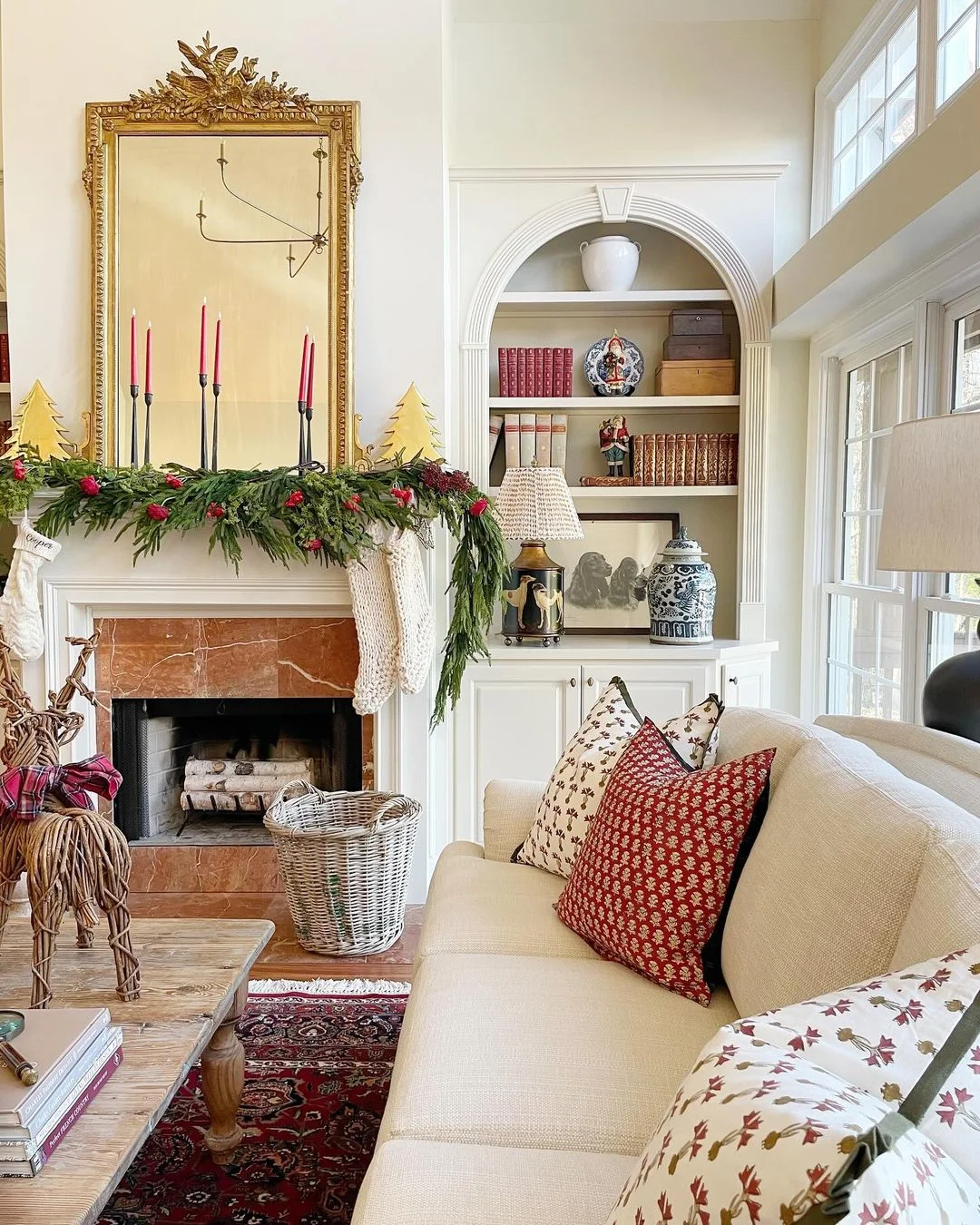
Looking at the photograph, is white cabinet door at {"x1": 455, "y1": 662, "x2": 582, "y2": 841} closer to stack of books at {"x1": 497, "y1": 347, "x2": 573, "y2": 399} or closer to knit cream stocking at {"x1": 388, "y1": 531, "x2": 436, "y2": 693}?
knit cream stocking at {"x1": 388, "y1": 531, "x2": 436, "y2": 693}

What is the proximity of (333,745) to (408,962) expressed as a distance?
929 mm

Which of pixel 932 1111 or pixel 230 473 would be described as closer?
pixel 932 1111

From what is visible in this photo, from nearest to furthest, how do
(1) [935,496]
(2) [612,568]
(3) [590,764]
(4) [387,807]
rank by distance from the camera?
1. (1) [935,496]
2. (3) [590,764]
3. (4) [387,807]
4. (2) [612,568]

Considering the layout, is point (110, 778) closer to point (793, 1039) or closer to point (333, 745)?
point (793, 1039)

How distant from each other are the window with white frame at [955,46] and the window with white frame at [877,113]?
134 mm

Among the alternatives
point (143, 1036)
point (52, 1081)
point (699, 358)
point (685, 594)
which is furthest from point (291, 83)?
point (52, 1081)

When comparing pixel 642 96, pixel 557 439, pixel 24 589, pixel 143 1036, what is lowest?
pixel 143 1036

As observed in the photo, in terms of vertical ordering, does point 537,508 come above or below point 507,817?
above

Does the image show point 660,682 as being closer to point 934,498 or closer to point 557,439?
point 557,439

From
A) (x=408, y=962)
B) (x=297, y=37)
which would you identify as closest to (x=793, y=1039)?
(x=408, y=962)

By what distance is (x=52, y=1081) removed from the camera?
1264 millimetres

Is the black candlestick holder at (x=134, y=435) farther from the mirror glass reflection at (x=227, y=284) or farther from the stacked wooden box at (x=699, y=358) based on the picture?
the stacked wooden box at (x=699, y=358)

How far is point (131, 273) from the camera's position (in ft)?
10.5

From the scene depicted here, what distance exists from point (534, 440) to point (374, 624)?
43.7 inches
